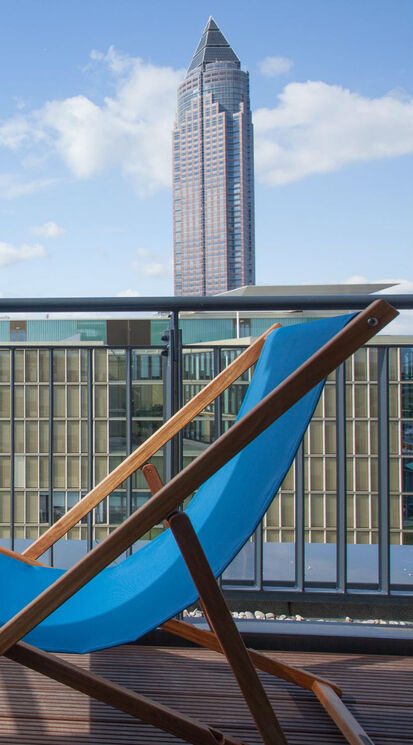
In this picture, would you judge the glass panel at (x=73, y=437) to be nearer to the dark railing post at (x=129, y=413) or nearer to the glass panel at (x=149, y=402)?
the glass panel at (x=149, y=402)

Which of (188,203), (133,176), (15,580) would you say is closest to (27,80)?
(133,176)

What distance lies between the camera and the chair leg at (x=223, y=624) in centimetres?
84

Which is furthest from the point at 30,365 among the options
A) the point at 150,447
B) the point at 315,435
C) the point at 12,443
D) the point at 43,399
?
the point at 150,447

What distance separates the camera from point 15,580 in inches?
48.0

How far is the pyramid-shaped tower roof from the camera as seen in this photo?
81.8m

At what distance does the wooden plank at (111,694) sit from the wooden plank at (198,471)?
57 mm

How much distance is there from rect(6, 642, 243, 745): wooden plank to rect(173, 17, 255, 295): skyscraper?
70.8 metres

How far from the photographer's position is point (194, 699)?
131cm

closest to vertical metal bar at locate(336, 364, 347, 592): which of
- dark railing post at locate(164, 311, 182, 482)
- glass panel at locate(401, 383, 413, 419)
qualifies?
dark railing post at locate(164, 311, 182, 482)

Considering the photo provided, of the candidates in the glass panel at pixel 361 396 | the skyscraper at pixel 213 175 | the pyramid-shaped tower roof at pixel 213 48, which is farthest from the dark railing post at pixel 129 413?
the pyramid-shaped tower roof at pixel 213 48

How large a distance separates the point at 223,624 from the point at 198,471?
236 millimetres

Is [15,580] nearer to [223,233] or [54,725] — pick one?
[54,725]

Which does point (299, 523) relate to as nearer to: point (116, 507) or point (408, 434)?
point (408, 434)

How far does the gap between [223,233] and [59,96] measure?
993 inches
